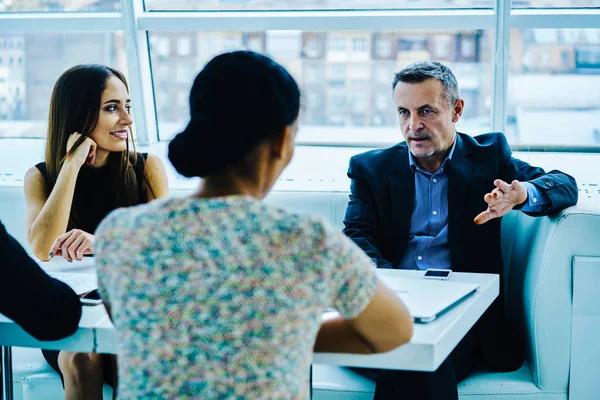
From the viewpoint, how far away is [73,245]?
213 cm

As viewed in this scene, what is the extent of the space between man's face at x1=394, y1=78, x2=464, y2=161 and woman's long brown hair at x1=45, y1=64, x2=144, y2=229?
950mm

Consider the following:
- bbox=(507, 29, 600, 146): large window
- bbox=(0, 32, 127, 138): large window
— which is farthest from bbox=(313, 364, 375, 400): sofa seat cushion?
bbox=(0, 32, 127, 138): large window

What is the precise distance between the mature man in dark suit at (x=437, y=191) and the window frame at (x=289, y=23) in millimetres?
1096

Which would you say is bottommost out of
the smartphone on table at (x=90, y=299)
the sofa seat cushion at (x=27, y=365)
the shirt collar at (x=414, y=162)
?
the sofa seat cushion at (x=27, y=365)

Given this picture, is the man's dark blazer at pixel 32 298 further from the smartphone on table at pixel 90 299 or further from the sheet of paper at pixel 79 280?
the sheet of paper at pixel 79 280

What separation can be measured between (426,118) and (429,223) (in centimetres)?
36

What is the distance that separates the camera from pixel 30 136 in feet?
14.5

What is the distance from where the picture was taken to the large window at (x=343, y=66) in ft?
12.6

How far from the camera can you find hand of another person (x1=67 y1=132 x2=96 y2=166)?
8.09 ft

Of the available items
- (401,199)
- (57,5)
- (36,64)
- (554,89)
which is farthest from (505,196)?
(36,64)

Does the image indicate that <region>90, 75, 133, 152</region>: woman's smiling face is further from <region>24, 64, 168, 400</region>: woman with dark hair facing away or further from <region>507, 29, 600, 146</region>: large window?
<region>507, 29, 600, 146</region>: large window

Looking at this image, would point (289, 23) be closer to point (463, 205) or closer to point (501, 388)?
point (463, 205)

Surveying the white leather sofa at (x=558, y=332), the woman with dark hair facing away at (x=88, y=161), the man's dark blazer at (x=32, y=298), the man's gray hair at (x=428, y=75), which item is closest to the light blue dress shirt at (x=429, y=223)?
the man's gray hair at (x=428, y=75)

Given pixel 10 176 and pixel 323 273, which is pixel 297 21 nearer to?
pixel 10 176
